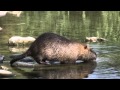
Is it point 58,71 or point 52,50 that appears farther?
point 52,50

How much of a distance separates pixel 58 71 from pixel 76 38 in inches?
127

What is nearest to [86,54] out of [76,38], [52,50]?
[52,50]

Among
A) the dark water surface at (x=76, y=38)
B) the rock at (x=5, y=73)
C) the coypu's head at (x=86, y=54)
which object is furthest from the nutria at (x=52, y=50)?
the rock at (x=5, y=73)

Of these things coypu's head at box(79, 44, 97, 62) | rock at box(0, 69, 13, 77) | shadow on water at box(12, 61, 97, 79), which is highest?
coypu's head at box(79, 44, 97, 62)

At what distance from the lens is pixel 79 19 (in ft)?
46.5

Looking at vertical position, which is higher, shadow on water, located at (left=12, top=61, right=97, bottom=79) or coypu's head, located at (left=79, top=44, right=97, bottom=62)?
coypu's head, located at (left=79, top=44, right=97, bottom=62)

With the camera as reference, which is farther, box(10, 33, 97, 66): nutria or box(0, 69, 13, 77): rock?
box(10, 33, 97, 66): nutria

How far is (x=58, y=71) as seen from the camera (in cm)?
682

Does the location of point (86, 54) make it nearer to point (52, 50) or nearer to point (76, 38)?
point (52, 50)

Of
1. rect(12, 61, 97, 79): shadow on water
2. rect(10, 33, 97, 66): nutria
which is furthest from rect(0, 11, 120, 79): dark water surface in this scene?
rect(10, 33, 97, 66): nutria

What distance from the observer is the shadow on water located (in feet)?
21.2

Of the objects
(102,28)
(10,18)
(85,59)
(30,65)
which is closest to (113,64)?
(85,59)

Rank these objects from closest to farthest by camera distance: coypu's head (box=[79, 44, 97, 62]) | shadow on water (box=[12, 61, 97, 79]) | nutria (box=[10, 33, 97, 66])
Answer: shadow on water (box=[12, 61, 97, 79]) < nutria (box=[10, 33, 97, 66]) < coypu's head (box=[79, 44, 97, 62])

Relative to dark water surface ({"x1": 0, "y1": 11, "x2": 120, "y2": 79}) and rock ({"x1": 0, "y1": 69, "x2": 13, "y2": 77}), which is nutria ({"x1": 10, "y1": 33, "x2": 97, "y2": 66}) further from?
rock ({"x1": 0, "y1": 69, "x2": 13, "y2": 77})
